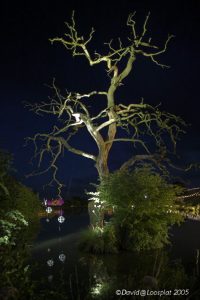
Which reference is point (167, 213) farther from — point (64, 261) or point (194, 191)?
point (194, 191)

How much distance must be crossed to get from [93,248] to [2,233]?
3467mm

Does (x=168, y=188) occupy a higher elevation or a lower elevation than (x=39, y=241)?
higher

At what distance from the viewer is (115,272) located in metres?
13.4

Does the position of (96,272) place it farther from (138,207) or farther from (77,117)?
(77,117)

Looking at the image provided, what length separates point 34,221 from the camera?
35.5m

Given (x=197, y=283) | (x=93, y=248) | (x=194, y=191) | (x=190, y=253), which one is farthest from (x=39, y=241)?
(x=194, y=191)

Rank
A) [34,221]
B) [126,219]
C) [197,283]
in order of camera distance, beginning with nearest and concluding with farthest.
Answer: [197,283], [126,219], [34,221]

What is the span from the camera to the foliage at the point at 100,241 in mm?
17500

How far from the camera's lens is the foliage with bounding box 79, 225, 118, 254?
17.5m

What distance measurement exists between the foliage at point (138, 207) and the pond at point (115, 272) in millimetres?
855

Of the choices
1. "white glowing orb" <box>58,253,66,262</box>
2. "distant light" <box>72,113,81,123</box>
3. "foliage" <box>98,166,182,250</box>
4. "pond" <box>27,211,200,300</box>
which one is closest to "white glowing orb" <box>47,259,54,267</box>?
"pond" <box>27,211,200,300</box>

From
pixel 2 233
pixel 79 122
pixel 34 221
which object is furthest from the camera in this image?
pixel 34 221

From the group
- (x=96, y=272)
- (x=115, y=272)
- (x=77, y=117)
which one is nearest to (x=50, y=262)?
(x=96, y=272)

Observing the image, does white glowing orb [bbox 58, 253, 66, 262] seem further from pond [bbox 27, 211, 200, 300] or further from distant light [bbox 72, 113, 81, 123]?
distant light [bbox 72, 113, 81, 123]
